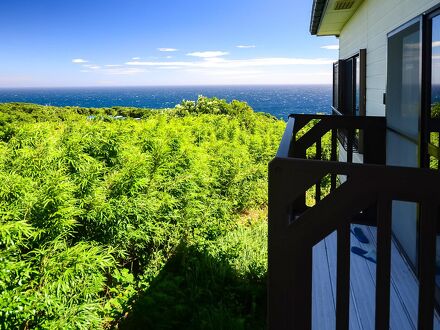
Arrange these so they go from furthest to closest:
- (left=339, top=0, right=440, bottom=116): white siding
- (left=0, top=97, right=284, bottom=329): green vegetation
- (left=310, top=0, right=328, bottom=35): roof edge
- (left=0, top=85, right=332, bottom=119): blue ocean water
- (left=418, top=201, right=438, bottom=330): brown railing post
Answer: (left=0, top=85, right=332, bottom=119): blue ocean water < (left=310, top=0, right=328, bottom=35): roof edge < (left=0, top=97, right=284, bottom=329): green vegetation < (left=339, top=0, right=440, bottom=116): white siding < (left=418, top=201, right=438, bottom=330): brown railing post

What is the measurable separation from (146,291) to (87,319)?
1119 mm

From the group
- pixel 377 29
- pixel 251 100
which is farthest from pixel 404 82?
pixel 251 100

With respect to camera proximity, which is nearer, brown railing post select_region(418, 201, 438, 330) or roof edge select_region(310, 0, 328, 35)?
brown railing post select_region(418, 201, 438, 330)

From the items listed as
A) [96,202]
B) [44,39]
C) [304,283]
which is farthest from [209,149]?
[44,39]

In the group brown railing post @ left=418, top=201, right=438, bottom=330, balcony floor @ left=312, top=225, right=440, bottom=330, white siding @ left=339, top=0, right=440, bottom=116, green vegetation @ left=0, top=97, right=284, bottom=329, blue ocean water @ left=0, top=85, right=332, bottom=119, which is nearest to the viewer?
brown railing post @ left=418, top=201, right=438, bottom=330

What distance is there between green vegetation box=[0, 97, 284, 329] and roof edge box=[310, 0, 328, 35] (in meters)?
2.97

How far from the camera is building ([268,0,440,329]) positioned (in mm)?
1251

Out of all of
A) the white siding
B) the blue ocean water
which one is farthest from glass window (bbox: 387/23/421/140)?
the blue ocean water

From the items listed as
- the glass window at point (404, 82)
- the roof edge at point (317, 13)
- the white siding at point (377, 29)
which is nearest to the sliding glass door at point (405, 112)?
the glass window at point (404, 82)

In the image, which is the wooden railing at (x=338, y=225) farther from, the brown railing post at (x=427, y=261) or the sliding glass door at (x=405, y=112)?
the sliding glass door at (x=405, y=112)

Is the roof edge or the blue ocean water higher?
the blue ocean water

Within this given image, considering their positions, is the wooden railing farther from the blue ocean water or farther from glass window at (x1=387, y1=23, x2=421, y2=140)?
the blue ocean water

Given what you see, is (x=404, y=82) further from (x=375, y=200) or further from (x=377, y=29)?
(x=375, y=200)

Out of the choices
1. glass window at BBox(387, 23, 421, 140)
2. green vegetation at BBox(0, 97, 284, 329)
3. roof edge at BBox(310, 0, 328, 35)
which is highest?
roof edge at BBox(310, 0, 328, 35)
